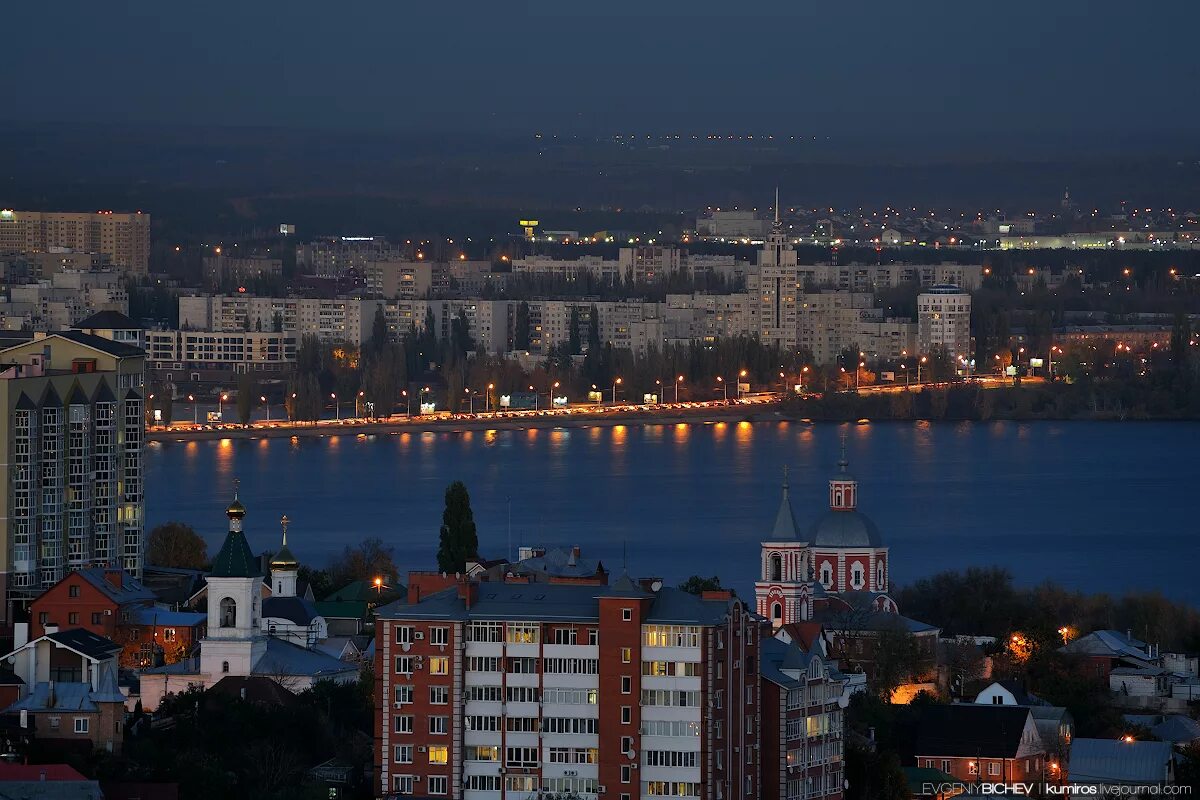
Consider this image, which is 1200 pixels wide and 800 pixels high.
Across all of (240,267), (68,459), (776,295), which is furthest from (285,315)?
(68,459)

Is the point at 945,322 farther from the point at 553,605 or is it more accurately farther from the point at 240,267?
the point at 553,605

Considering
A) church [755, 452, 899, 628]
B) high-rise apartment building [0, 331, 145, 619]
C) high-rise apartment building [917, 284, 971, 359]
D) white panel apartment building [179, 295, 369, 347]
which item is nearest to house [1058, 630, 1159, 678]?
church [755, 452, 899, 628]

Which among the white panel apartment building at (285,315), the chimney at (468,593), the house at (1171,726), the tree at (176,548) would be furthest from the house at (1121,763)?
the white panel apartment building at (285,315)

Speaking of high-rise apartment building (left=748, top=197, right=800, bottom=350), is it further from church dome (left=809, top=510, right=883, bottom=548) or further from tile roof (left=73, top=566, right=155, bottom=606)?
tile roof (left=73, top=566, right=155, bottom=606)

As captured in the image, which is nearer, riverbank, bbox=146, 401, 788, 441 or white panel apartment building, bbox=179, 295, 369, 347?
riverbank, bbox=146, 401, 788, 441

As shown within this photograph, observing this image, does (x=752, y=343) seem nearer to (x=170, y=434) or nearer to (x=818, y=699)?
(x=170, y=434)

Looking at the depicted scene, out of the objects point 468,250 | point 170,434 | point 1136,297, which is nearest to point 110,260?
point 468,250

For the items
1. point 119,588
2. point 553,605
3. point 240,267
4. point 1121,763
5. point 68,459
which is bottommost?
point 1121,763
